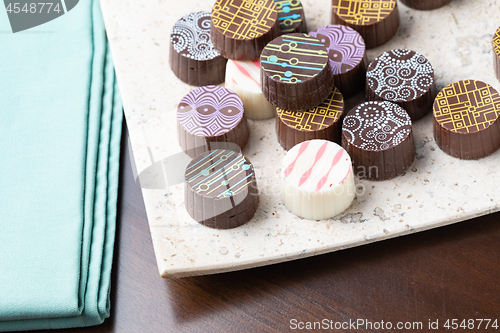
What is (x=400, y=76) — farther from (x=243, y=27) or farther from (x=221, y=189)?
(x=221, y=189)

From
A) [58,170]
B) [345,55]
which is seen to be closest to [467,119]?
[345,55]

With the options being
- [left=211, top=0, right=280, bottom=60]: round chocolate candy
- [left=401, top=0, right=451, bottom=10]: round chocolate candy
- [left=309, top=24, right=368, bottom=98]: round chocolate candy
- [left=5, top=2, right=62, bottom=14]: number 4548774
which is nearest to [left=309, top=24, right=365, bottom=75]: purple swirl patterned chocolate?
[left=309, top=24, right=368, bottom=98]: round chocolate candy

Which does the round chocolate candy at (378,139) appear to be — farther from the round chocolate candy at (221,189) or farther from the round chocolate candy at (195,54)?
the round chocolate candy at (195,54)

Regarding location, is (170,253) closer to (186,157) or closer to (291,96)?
(186,157)

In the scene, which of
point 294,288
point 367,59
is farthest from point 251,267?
point 367,59

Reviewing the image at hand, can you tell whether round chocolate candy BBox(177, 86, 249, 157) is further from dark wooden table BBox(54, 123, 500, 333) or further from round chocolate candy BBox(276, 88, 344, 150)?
dark wooden table BBox(54, 123, 500, 333)

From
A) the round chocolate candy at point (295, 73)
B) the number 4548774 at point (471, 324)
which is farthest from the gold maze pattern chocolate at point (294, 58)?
the number 4548774 at point (471, 324)
